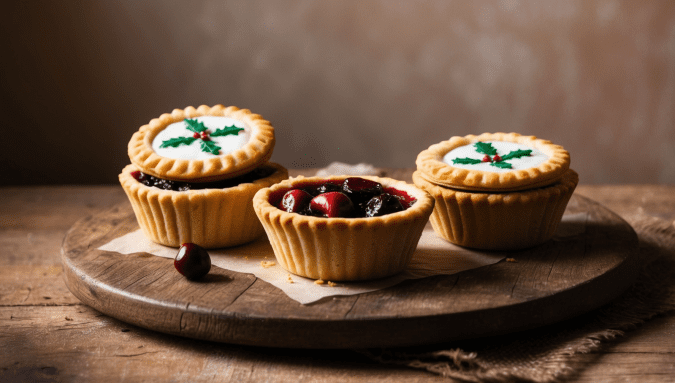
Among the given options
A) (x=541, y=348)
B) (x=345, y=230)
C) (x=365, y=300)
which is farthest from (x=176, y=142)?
(x=541, y=348)

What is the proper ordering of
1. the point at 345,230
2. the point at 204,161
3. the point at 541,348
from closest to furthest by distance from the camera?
the point at 541,348
the point at 345,230
the point at 204,161

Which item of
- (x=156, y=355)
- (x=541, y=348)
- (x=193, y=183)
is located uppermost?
(x=193, y=183)

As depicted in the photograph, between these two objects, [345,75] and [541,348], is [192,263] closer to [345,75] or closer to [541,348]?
[541,348]

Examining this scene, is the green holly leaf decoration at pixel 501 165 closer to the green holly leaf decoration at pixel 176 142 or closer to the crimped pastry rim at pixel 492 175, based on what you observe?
the crimped pastry rim at pixel 492 175

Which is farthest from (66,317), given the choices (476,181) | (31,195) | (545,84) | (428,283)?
(545,84)

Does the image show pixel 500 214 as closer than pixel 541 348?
No

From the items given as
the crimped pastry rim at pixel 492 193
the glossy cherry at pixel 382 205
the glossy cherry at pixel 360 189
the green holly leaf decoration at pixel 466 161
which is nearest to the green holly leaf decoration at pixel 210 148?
the glossy cherry at pixel 360 189
